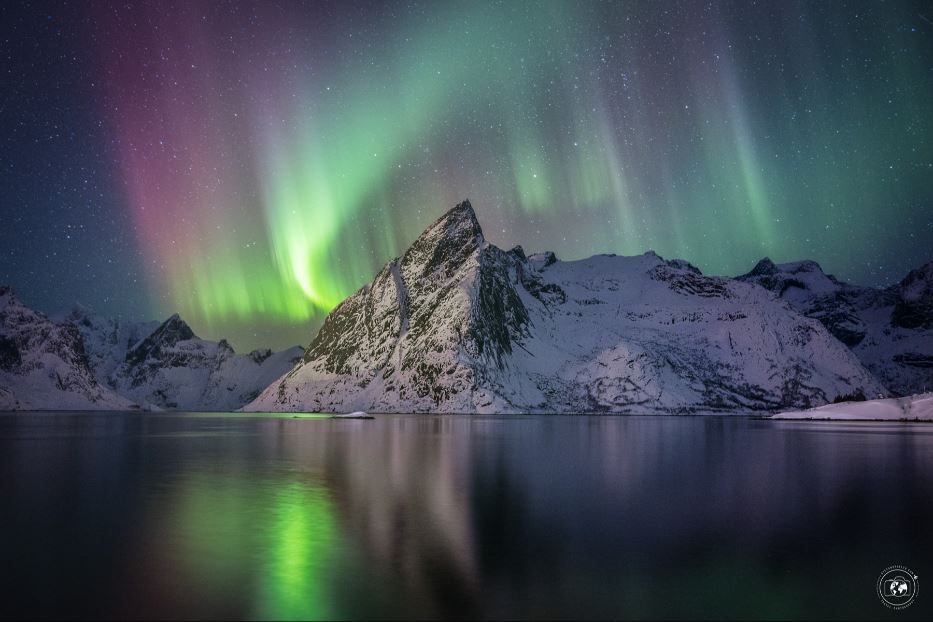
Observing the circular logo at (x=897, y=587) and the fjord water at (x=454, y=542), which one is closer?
the fjord water at (x=454, y=542)

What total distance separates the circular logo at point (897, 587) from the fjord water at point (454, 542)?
0.32 metres

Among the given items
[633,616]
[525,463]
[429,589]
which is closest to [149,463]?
[525,463]

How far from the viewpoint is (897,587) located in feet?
61.6

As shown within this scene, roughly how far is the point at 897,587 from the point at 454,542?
13.4m

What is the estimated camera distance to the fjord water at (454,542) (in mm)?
16422

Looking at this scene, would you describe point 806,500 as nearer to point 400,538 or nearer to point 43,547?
point 400,538

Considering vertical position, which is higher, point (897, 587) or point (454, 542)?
point (454, 542)

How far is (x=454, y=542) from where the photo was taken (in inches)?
922

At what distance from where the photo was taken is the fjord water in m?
16.4

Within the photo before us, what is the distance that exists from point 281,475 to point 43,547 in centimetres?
Answer: 2323

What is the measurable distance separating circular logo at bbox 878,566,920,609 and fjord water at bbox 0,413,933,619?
32 centimetres

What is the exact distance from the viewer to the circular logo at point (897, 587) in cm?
1733

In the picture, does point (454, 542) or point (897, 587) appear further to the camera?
point (454, 542)

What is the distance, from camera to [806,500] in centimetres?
3588
